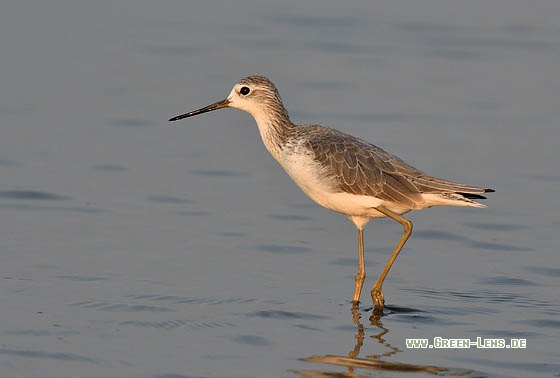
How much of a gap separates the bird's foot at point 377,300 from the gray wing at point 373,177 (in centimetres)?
95

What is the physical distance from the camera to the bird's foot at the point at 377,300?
11.5 meters

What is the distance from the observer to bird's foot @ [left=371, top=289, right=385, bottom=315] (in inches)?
454

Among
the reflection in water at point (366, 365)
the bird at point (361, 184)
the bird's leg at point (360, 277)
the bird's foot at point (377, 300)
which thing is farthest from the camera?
the bird at point (361, 184)

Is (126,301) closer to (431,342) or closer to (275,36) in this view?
(431,342)

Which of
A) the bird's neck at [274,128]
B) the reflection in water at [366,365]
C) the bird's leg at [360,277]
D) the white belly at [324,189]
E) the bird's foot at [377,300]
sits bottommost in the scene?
the reflection in water at [366,365]

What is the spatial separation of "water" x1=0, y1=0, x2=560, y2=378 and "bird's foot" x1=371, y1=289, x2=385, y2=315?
12 centimetres

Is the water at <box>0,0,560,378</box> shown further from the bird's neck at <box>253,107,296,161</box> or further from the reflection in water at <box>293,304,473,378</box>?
the bird's neck at <box>253,107,296,161</box>

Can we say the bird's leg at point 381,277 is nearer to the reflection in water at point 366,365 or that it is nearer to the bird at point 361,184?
the bird at point 361,184

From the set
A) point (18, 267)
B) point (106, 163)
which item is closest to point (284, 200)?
point (106, 163)

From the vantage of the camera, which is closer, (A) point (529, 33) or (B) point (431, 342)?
(B) point (431, 342)

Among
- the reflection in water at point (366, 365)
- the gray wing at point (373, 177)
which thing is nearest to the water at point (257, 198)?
the reflection in water at point (366, 365)

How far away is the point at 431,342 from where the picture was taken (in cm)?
1055

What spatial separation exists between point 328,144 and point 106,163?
4172 mm

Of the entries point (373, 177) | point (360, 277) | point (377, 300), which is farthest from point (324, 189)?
point (377, 300)
